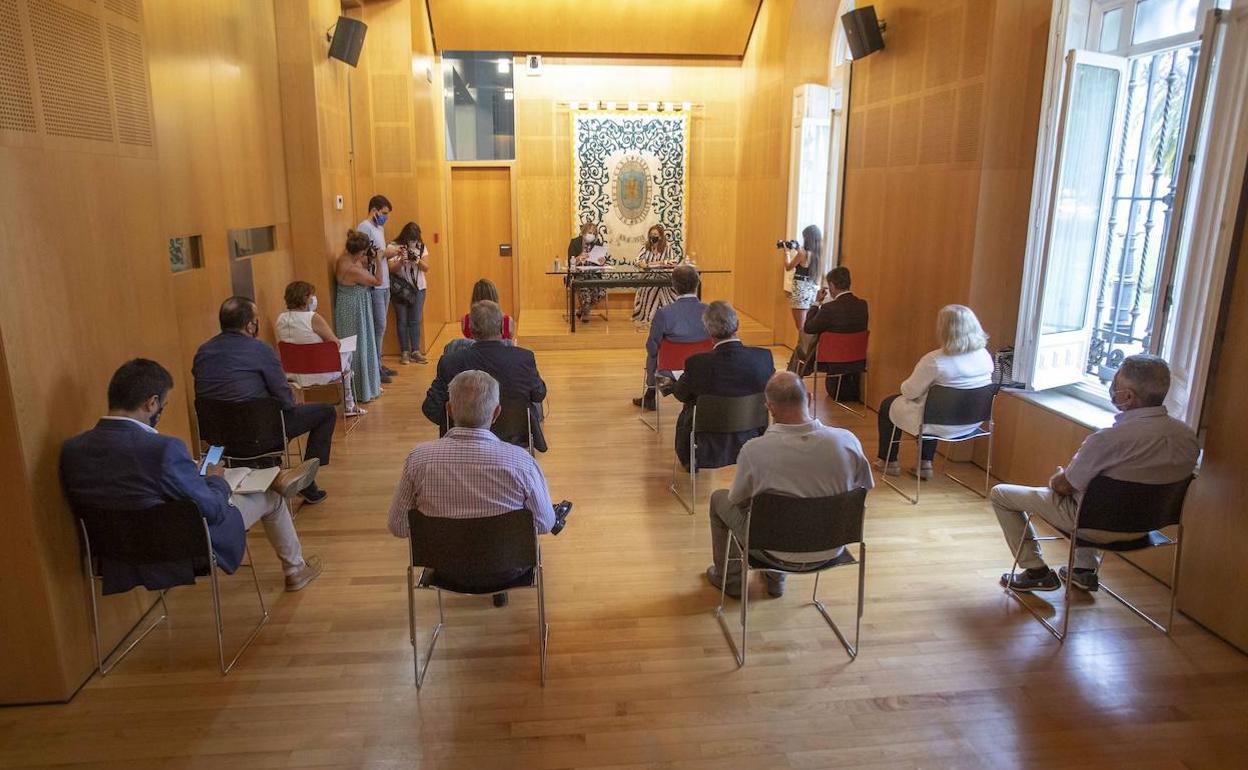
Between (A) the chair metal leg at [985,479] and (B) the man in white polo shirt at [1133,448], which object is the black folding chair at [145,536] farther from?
(A) the chair metal leg at [985,479]

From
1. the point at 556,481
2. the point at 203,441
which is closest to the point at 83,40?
the point at 203,441

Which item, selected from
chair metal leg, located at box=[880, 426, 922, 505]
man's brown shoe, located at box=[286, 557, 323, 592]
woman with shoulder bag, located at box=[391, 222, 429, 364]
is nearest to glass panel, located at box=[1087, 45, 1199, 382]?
chair metal leg, located at box=[880, 426, 922, 505]

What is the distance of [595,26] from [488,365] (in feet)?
24.1

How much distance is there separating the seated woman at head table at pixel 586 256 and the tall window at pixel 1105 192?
563 centimetres

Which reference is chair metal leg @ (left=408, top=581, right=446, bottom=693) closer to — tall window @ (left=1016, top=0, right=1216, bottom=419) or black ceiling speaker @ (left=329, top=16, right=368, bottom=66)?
tall window @ (left=1016, top=0, right=1216, bottom=419)

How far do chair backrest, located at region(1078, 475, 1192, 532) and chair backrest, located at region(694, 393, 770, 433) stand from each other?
1.68 meters

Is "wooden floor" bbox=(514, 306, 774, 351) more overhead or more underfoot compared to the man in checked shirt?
more underfoot

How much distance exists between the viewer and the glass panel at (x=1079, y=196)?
4664mm

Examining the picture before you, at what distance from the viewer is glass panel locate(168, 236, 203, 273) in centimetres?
454

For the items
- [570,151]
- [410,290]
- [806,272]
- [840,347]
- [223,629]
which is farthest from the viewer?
[570,151]

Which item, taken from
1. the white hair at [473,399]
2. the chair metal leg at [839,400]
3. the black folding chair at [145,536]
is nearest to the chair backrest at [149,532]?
the black folding chair at [145,536]

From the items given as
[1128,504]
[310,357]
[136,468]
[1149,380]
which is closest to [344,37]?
[310,357]

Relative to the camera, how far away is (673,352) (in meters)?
5.75

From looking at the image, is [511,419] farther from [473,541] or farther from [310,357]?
[310,357]
